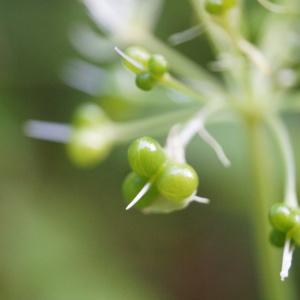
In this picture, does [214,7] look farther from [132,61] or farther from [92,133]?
[92,133]

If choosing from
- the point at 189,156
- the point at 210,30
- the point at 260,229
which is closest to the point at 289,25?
the point at 210,30

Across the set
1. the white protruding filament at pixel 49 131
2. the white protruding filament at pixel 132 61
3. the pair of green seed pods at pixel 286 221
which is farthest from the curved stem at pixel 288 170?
the white protruding filament at pixel 49 131

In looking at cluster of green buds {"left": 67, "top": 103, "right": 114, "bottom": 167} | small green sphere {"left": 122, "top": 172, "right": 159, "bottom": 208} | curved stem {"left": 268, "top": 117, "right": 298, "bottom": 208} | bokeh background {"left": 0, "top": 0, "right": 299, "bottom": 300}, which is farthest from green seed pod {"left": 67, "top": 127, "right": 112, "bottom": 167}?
bokeh background {"left": 0, "top": 0, "right": 299, "bottom": 300}

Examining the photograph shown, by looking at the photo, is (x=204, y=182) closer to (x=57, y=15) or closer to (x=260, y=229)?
(x=57, y=15)

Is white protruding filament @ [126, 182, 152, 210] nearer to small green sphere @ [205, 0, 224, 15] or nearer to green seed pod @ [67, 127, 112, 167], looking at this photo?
small green sphere @ [205, 0, 224, 15]

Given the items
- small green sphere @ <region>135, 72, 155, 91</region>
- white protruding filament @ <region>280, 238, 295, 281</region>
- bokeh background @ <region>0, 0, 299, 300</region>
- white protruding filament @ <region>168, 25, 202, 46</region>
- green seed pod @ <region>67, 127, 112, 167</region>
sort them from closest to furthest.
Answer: white protruding filament @ <region>280, 238, 295, 281</region>, small green sphere @ <region>135, 72, 155, 91</region>, white protruding filament @ <region>168, 25, 202, 46</region>, green seed pod @ <region>67, 127, 112, 167</region>, bokeh background @ <region>0, 0, 299, 300</region>

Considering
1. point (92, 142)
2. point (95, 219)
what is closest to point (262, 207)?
point (92, 142)

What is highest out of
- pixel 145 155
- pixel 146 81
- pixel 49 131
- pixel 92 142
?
pixel 49 131
